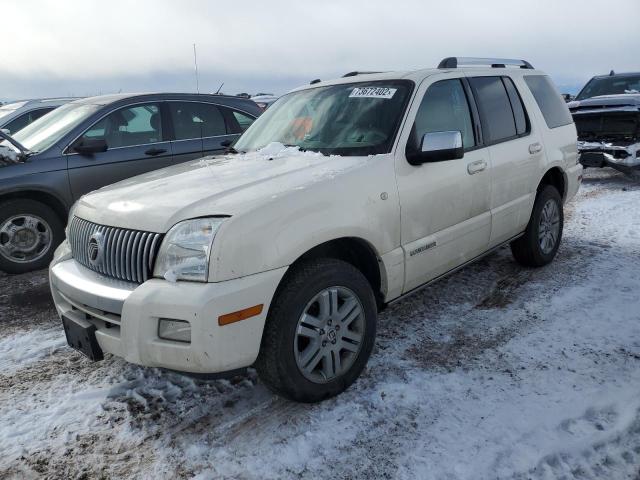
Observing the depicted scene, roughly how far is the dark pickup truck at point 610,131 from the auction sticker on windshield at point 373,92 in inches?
267

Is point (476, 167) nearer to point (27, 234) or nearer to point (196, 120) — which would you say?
point (196, 120)

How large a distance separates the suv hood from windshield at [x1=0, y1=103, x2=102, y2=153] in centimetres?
267

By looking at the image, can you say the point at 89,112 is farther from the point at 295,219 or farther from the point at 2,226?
the point at 295,219

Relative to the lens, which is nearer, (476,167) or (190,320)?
(190,320)

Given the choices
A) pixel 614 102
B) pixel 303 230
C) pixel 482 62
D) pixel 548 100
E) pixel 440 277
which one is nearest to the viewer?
pixel 303 230

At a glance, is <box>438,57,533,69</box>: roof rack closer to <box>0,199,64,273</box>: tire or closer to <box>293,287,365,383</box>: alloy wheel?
<box>293,287,365,383</box>: alloy wheel

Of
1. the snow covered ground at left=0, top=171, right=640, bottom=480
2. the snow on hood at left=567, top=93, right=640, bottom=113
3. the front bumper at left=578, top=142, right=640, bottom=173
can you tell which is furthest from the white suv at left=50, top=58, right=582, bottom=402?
the snow on hood at left=567, top=93, right=640, bottom=113

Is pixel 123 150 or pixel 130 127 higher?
pixel 130 127

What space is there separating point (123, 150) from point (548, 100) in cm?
432

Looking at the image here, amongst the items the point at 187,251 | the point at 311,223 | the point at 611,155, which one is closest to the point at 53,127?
the point at 187,251

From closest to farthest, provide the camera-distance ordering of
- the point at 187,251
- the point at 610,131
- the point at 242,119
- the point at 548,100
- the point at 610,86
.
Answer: the point at 187,251 < the point at 548,100 < the point at 242,119 < the point at 610,131 < the point at 610,86

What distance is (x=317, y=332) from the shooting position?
2.79 meters

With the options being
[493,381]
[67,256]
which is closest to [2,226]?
[67,256]

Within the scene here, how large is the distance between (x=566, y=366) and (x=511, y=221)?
1.44 meters
